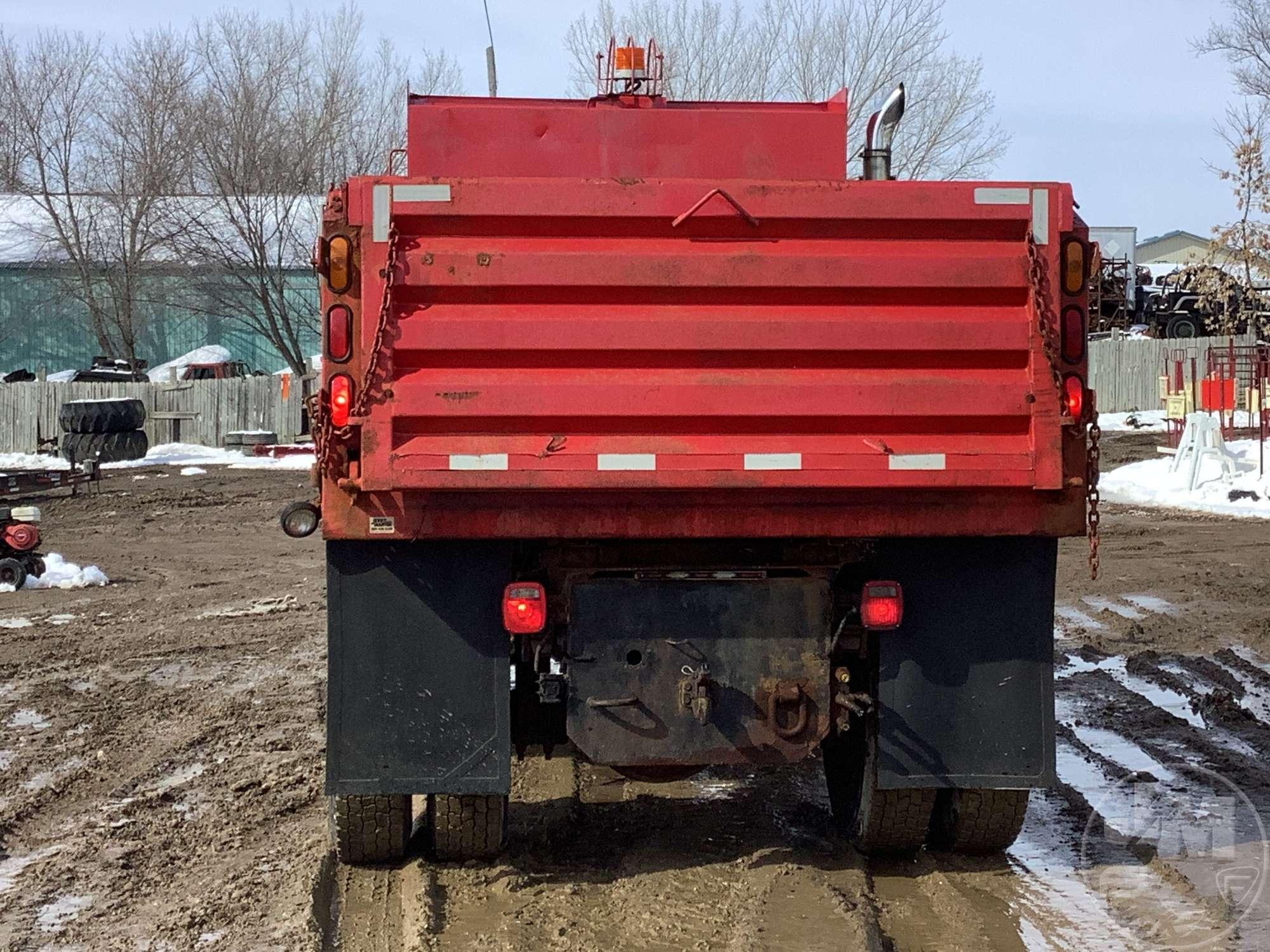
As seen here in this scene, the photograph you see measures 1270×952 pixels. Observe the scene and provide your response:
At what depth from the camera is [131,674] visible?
10039mm

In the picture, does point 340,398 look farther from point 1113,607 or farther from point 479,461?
point 1113,607

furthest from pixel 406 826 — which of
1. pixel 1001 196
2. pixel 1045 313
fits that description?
pixel 1001 196

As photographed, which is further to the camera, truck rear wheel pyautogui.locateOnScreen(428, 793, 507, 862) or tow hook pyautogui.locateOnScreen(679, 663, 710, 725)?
truck rear wheel pyautogui.locateOnScreen(428, 793, 507, 862)

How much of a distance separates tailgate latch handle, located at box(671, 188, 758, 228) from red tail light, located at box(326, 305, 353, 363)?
1098 millimetres

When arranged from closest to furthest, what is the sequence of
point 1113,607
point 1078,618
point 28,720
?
point 28,720 → point 1078,618 → point 1113,607

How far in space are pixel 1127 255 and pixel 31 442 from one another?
1156 inches

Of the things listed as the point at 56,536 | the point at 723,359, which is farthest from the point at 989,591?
the point at 56,536

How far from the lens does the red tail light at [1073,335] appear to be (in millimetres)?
4953

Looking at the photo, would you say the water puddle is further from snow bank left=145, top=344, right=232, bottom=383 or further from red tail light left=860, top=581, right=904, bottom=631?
→ snow bank left=145, top=344, right=232, bottom=383

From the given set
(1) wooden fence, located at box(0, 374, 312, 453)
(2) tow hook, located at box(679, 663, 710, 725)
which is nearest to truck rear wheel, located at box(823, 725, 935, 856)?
(2) tow hook, located at box(679, 663, 710, 725)

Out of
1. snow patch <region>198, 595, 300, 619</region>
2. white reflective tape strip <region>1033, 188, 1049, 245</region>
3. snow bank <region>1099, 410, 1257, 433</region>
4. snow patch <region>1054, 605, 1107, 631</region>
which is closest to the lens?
white reflective tape strip <region>1033, 188, 1049, 245</region>

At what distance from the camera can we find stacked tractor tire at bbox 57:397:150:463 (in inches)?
1085

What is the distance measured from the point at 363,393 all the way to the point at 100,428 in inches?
993

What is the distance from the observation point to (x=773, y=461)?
4766mm
